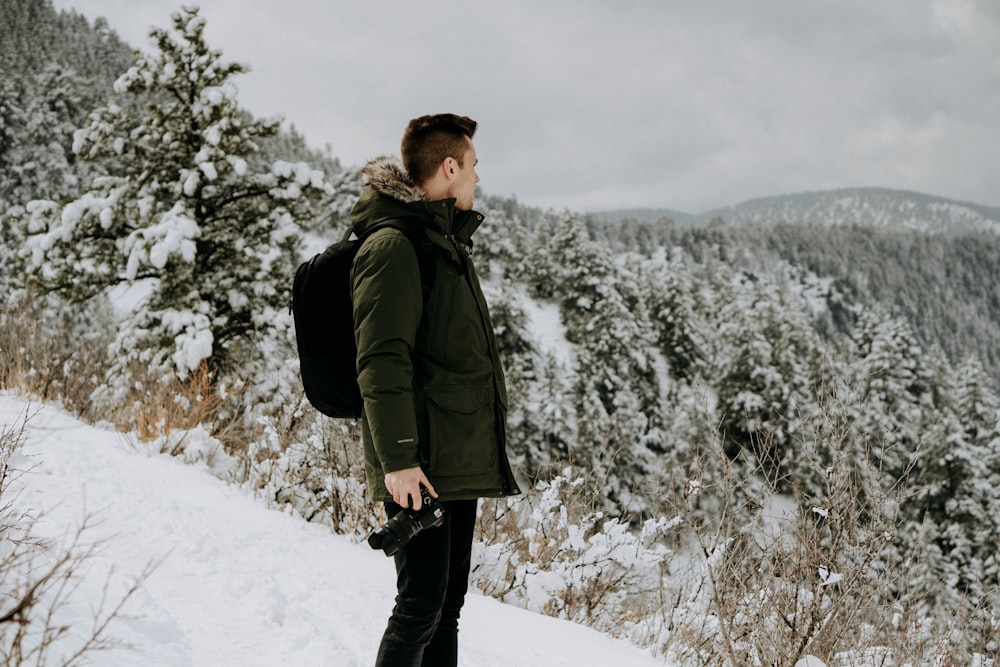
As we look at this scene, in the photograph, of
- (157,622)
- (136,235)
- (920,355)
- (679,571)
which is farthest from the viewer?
(920,355)

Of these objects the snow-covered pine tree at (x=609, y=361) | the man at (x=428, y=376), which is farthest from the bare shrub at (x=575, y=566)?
the snow-covered pine tree at (x=609, y=361)

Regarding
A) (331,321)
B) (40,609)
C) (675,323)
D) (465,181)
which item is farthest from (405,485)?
(675,323)

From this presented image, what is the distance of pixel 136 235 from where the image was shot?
10023 mm

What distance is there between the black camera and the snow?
0.76 m

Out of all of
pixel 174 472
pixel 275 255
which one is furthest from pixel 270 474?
pixel 275 255

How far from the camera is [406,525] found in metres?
1.72

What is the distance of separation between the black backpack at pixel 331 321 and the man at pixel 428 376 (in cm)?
7

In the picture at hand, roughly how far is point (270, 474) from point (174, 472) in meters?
0.73

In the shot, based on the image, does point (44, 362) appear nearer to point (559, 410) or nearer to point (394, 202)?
point (394, 202)

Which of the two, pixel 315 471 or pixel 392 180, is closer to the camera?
pixel 392 180

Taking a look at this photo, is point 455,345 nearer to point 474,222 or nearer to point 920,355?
point 474,222

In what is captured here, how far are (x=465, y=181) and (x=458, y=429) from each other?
0.83 meters

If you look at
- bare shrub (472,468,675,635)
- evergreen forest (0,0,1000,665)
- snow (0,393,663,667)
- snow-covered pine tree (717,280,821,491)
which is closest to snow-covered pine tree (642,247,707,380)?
snow-covered pine tree (717,280,821,491)

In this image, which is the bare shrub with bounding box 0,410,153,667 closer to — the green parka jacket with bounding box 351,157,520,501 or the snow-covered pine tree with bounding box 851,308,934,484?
the green parka jacket with bounding box 351,157,520,501
